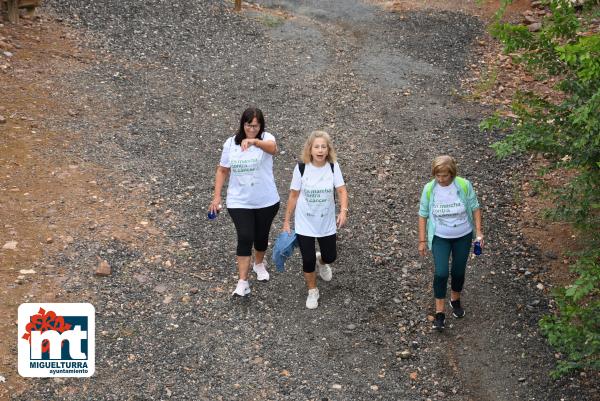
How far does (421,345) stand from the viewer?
7.45 m

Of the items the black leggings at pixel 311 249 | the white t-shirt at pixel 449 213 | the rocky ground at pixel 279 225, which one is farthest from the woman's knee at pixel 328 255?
the white t-shirt at pixel 449 213

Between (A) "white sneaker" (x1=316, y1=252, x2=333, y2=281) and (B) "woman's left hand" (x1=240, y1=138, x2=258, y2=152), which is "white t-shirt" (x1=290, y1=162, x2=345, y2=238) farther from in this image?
(A) "white sneaker" (x1=316, y1=252, x2=333, y2=281)

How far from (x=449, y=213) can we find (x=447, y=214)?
0.8 inches

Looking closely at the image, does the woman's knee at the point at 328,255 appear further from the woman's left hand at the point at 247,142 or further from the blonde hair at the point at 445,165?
the blonde hair at the point at 445,165

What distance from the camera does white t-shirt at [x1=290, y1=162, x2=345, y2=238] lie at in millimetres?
7340

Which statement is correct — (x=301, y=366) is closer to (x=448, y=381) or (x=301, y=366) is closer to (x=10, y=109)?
(x=448, y=381)

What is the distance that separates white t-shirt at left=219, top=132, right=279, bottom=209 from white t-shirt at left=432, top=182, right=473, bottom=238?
1.54 m

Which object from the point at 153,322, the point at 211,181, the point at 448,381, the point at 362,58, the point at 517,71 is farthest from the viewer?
the point at 362,58

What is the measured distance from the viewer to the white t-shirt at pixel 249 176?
7.48m

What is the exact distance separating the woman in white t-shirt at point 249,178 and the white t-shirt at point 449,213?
5.01ft

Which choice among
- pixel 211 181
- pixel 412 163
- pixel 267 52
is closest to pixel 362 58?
pixel 267 52

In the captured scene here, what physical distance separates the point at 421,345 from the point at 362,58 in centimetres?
813

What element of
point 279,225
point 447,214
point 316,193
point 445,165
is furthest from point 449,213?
point 279,225

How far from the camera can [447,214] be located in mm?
7152
